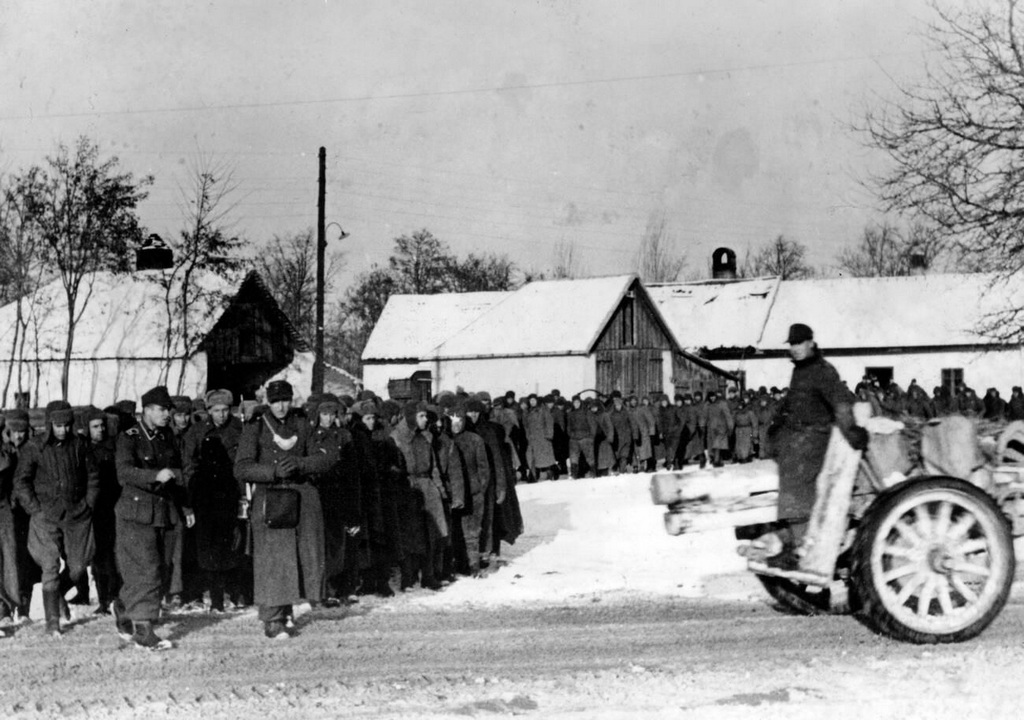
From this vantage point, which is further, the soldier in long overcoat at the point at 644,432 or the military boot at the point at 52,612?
the soldier in long overcoat at the point at 644,432

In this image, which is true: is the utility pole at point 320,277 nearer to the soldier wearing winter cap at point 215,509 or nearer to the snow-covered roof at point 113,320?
the snow-covered roof at point 113,320

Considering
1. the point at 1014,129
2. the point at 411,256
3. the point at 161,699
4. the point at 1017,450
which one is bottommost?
the point at 161,699

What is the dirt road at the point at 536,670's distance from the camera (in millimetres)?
6535

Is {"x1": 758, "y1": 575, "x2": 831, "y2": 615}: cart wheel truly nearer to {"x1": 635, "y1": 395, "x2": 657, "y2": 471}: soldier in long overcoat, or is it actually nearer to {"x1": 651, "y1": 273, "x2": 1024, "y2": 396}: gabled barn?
→ {"x1": 635, "y1": 395, "x2": 657, "y2": 471}: soldier in long overcoat

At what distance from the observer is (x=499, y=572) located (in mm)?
12617

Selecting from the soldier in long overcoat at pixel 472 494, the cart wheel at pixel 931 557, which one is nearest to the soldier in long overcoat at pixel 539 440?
the soldier in long overcoat at pixel 472 494

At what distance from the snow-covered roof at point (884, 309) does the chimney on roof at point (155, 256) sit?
22.9 metres

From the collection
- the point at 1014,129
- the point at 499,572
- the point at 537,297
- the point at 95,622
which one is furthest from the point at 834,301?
the point at 95,622

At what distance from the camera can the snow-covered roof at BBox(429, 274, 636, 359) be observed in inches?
1459

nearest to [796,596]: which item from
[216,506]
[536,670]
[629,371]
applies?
[536,670]

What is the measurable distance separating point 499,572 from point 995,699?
6805mm

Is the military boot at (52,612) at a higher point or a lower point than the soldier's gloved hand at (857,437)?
lower

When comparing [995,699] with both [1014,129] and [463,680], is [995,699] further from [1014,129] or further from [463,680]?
[1014,129]

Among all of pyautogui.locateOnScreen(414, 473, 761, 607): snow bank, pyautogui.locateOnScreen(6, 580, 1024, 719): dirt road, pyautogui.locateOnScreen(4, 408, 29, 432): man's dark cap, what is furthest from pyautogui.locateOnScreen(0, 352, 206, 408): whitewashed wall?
pyautogui.locateOnScreen(6, 580, 1024, 719): dirt road
